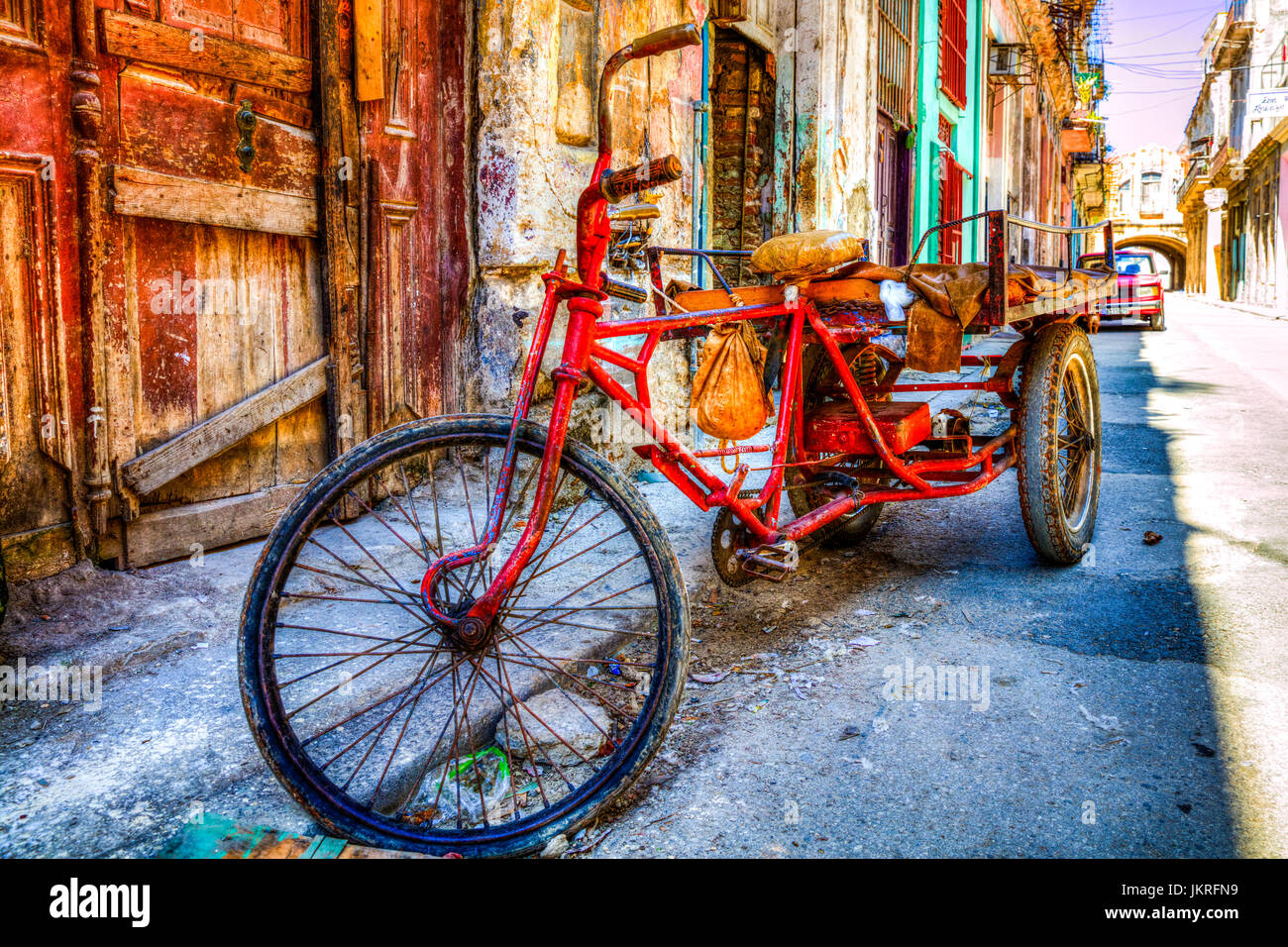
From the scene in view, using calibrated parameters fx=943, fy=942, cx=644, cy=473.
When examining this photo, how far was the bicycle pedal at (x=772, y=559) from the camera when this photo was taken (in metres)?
2.67

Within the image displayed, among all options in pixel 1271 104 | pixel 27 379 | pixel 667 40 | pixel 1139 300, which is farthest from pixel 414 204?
pixel 1271 104

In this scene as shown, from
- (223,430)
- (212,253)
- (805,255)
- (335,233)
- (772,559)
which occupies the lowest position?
(772,559)

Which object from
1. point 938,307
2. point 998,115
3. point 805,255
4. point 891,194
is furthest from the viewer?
point 998,115

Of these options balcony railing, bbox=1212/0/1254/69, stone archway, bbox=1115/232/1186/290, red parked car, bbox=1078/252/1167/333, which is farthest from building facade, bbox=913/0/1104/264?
stone archway, bbox=1115/232/1186/290

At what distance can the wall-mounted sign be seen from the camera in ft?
99.8

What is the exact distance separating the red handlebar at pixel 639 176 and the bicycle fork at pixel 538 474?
0.76 ft

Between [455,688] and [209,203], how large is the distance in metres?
2.07

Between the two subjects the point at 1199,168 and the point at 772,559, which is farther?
the point at 1199,168

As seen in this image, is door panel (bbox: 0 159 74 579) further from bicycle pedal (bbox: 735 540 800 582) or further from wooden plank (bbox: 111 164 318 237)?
bicycle pedal (bbox: 735 540 800 582)

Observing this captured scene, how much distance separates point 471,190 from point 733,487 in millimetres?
2163

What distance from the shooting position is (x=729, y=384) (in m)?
2.81

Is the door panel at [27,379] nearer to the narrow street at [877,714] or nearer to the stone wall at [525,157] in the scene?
the narrow street at [877,714]

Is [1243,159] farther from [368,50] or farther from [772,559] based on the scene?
[772,559]
